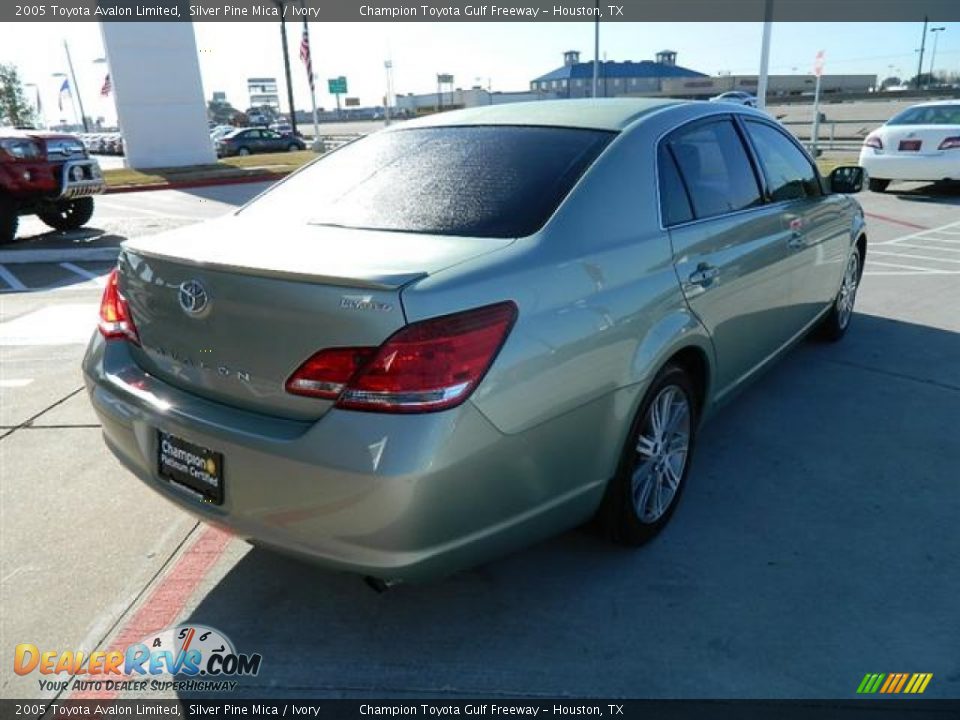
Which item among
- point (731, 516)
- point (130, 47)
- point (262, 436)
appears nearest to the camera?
point (262, 436)

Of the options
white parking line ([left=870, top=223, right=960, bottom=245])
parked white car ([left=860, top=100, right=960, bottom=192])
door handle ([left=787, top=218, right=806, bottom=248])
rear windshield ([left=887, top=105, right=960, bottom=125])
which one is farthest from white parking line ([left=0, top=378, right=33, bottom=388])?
rear windshield ([left=887, top=105, right=960, bottom=125])

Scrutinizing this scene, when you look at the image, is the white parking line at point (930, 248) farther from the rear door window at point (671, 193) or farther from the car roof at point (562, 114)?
the rear door window at point (671, 193)

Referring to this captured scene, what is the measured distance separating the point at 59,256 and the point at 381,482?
8963mm

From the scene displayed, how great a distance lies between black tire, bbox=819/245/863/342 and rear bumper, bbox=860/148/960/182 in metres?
6.63

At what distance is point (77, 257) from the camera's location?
9.10 m

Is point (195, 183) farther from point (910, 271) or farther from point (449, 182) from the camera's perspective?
point (449, 182)

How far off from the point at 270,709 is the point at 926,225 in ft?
34.2

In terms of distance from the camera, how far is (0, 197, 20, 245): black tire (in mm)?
10016

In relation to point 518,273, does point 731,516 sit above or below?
below

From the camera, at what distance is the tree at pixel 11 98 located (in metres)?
48.4

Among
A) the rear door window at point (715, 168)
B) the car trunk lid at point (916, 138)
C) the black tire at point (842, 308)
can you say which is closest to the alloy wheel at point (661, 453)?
the rear door window at point (715, 168)

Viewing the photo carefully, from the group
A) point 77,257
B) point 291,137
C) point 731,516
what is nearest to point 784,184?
point 731,516

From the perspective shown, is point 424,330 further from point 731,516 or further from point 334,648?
point 731,516

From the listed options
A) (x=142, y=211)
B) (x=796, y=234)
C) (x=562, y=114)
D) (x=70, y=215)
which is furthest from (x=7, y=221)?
(x=796, y=234)
